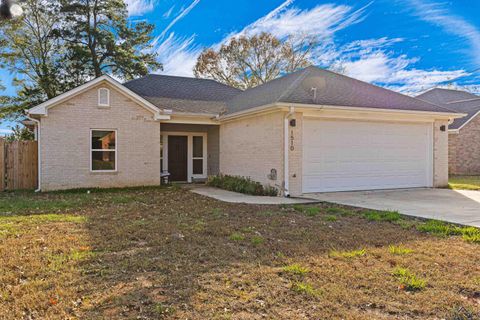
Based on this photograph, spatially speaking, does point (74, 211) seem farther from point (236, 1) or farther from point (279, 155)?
point (236, 1)

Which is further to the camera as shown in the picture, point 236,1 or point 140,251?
point 236,1

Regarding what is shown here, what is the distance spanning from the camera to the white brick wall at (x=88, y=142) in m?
12.4

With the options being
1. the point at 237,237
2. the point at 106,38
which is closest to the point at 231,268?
the point at 237,237

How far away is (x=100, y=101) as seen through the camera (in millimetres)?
12938

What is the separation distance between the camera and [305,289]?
3721mm

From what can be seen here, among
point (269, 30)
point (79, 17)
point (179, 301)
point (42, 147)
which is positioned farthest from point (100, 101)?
point (269, 30)

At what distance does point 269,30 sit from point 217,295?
93.3 ft

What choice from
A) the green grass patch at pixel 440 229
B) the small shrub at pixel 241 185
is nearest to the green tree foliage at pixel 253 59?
the small shrub at pixel 241 185

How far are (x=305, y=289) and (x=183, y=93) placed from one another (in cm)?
1427

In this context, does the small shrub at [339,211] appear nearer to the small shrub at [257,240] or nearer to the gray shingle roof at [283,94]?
the small shrub at [257,240]

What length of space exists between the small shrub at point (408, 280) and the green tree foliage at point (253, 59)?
2714 centimetres

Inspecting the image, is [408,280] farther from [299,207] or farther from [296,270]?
[299,207]

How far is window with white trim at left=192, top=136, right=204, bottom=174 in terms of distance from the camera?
16.7 metres

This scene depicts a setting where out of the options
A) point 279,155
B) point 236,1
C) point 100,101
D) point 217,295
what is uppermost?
point 236,1
